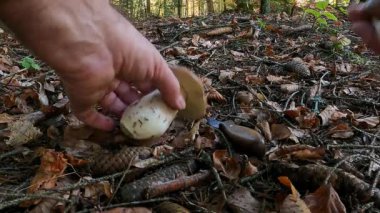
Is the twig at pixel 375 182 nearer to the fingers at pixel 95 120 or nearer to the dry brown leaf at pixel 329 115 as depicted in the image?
the dry brown leaf at pixel 329 115

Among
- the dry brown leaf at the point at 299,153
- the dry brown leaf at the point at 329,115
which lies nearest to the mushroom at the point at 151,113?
the dry brown leaf at the point at 299,153

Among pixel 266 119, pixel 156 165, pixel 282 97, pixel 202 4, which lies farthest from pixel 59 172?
pixel 202 4

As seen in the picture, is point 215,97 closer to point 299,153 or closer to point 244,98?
point 244,98

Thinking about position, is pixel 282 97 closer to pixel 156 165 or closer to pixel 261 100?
pixel 261 100

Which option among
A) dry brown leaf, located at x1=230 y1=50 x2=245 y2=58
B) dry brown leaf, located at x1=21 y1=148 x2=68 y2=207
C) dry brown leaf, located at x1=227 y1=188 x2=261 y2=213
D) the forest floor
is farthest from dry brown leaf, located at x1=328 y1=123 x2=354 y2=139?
dry brown leaf, located at x1=230 y1=50 x2=245 y2=58

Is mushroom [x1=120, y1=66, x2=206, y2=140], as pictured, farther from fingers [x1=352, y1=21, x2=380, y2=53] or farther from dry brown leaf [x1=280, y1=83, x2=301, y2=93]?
dry brown leaf [x1=280, y1=83, x2=301, y2=93]

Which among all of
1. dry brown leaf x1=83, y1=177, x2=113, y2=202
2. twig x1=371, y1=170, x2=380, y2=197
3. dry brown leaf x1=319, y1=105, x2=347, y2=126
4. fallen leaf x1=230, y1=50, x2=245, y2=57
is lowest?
fallen leaf x1=230, y1=50, x2=245, y2=57

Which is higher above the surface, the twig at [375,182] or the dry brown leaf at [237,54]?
the twig at [375,182]
